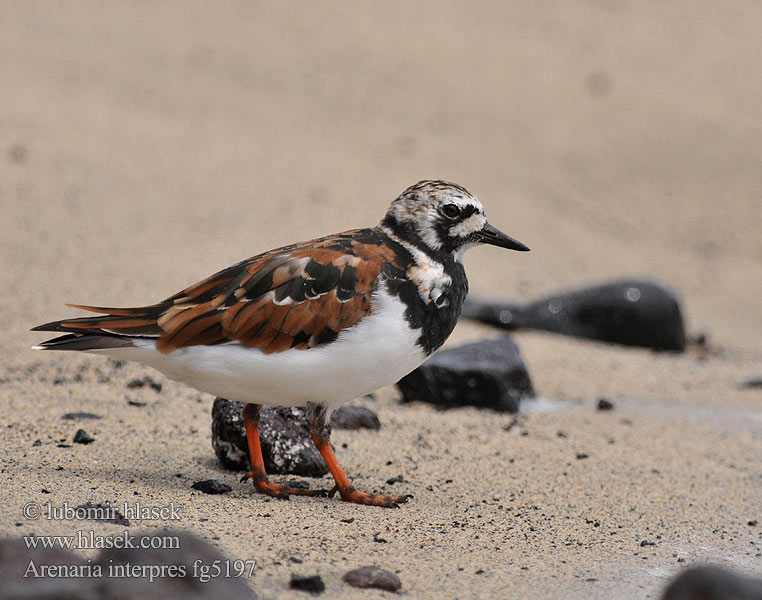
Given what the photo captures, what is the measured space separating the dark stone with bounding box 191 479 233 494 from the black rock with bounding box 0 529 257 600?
125 centimetres

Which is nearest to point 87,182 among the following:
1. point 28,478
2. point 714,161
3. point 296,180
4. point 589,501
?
point 296,180

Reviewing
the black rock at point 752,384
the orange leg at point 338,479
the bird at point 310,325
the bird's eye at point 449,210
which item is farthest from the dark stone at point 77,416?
the black rock at point 752,384

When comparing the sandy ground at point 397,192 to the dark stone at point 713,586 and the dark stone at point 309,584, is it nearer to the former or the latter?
the dark stone at point 309,584

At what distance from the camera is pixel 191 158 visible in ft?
31.6

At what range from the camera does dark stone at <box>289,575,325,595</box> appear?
3256 millimetres

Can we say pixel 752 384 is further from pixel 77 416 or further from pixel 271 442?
pixel 77 416

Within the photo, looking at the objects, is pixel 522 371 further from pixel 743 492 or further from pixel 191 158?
pixel 191 158

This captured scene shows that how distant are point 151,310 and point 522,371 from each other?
2.64 meters

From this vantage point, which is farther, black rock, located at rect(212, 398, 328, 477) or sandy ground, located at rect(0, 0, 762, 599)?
black rock, located at rect(212, 398, 328, 477)

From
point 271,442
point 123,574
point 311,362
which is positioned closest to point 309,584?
point 123,574

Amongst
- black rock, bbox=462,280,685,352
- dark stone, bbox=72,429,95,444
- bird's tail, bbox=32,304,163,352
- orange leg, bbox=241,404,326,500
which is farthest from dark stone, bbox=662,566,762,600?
black rock, bbox=462,280,685,352

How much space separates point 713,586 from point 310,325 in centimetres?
189

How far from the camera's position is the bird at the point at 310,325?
13.5ft

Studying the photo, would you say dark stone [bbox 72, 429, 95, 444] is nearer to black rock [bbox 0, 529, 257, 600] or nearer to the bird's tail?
the bird's tail
